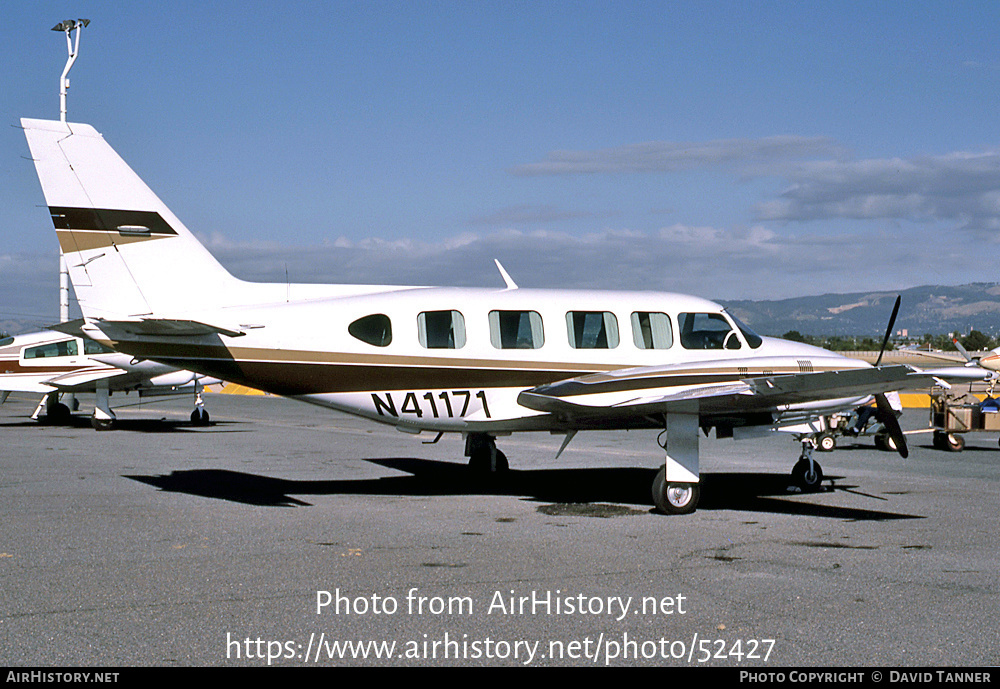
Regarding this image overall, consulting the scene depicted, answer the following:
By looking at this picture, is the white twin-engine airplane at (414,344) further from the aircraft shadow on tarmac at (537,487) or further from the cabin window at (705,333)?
the aircraft shadow on tarmac at (537,487)

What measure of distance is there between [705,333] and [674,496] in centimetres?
286

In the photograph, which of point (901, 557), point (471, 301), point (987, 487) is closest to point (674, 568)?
point (901, 557)

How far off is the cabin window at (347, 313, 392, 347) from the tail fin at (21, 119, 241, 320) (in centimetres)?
201

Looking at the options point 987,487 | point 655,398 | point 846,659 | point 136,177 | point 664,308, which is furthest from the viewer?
point 987,487

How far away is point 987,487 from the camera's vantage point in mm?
14625

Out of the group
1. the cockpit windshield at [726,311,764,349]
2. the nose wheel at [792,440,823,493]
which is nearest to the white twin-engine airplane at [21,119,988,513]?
the cockpit windshield at [726,311,764,349]

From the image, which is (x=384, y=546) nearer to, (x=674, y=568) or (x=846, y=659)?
(x=674, y=568)

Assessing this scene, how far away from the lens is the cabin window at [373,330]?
12.4 meters

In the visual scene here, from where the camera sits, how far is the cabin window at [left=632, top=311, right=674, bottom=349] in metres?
13.4

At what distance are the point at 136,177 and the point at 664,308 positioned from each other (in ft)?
25.0

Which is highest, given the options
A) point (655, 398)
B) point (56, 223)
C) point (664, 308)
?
point (56, 223)

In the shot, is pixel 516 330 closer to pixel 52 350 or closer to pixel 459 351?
pixel 459 351

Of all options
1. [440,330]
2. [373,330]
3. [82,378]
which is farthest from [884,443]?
[82,378]

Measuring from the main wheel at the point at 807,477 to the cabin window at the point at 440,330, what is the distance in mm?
5654
